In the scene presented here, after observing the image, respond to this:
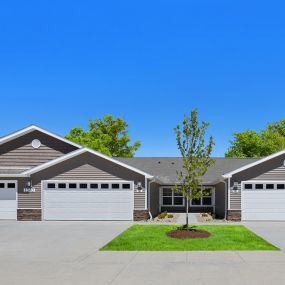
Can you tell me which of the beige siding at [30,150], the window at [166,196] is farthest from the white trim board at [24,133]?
the window at [166,196]

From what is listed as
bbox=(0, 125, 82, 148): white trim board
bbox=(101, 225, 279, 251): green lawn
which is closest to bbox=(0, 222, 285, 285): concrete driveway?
bbox=(101, 225, 279, 251): green lawn

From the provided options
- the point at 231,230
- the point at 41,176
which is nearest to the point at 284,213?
the point at 231,230

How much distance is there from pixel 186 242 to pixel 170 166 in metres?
18.6

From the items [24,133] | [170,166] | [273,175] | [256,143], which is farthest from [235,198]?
[256,143]

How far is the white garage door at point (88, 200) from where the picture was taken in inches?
961

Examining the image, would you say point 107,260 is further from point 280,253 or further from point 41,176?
point 41,176

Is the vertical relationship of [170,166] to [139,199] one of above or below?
above

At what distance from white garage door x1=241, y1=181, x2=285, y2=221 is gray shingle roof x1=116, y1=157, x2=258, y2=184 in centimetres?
446

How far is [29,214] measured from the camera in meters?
24.8

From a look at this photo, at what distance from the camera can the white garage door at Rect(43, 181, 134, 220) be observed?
24.4 metres

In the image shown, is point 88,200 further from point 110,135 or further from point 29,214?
point 110,135

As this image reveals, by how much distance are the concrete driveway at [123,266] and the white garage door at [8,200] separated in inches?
398

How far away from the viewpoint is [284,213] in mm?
24250

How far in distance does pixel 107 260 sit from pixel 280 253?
18.2 feet
